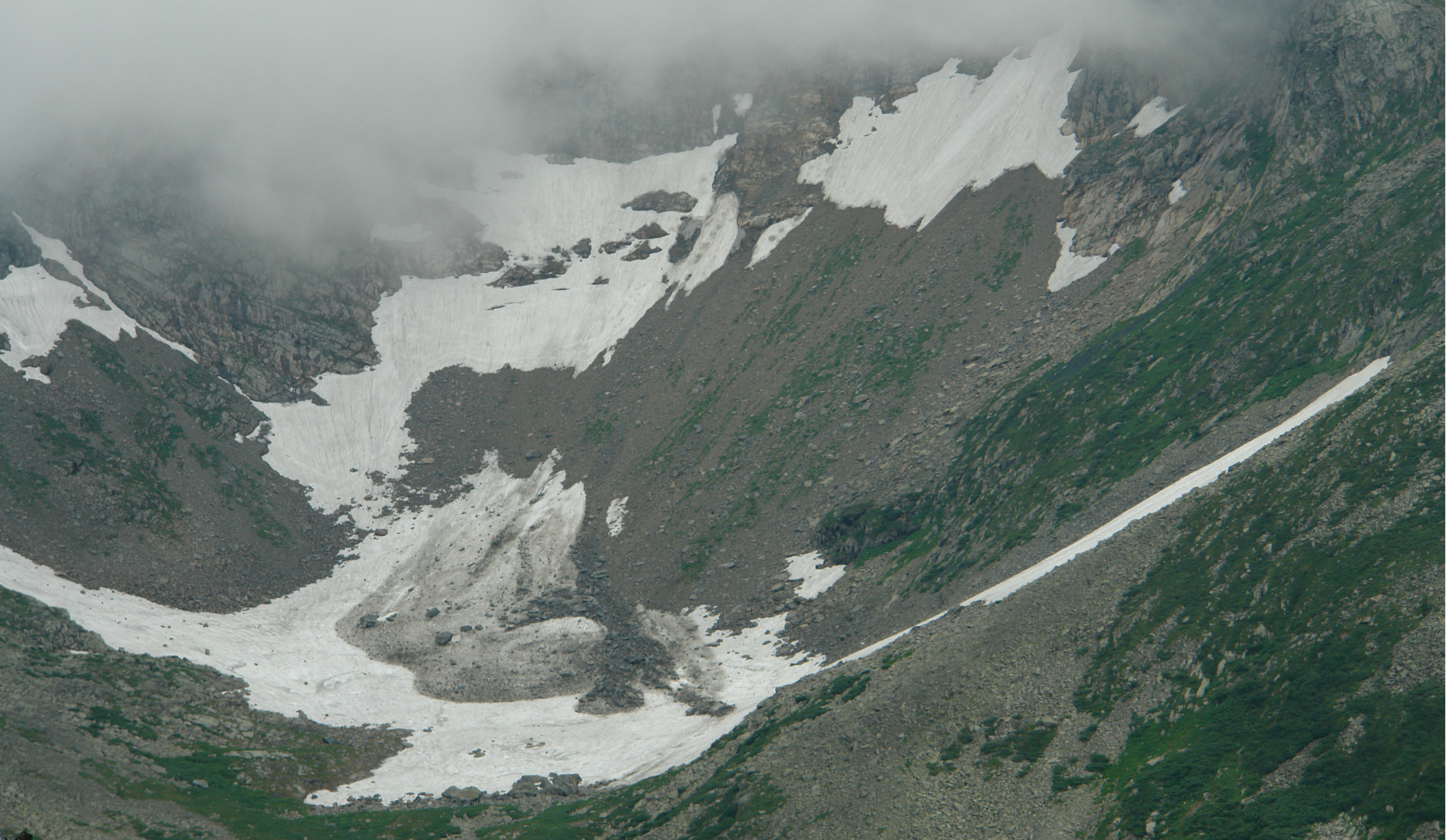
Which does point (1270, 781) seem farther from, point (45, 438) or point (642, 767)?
point (45, 438)

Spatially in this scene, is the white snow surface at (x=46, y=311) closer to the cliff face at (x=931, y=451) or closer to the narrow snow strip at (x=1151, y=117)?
the cliff face at (x=931, y=451)

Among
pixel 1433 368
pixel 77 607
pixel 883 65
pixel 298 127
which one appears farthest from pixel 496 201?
pixel 1433 368

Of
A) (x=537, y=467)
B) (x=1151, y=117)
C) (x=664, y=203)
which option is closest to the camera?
(x=1151, y=117)

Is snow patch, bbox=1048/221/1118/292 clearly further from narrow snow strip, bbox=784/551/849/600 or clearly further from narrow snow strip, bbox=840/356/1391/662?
narrow snow strip, bbox=840/356/1391/662

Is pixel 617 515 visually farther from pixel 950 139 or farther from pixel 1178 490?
pixel 950 139

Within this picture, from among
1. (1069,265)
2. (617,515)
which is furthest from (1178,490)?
(617,515)

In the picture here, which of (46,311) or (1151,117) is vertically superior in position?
(46,311)
